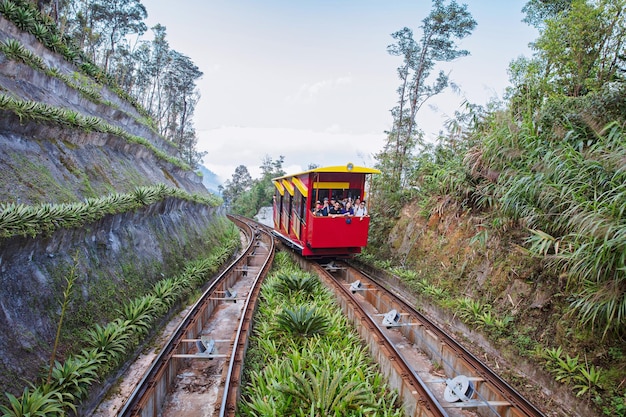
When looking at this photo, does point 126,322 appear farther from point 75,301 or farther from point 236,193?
point 236,193

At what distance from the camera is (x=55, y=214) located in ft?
17.0

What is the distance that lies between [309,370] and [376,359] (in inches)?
56.9

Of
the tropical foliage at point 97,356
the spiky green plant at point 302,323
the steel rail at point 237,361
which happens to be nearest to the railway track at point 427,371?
the spiky green plant at point 302,323

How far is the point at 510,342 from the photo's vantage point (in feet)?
18.4

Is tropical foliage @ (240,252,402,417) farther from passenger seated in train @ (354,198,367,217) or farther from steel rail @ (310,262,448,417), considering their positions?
passenger seated in train @ (354,198,367,217)

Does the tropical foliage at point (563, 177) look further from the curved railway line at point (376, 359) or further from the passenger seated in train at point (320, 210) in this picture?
the passenger seated in train at point (320, 210)

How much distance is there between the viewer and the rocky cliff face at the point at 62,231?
4266mm

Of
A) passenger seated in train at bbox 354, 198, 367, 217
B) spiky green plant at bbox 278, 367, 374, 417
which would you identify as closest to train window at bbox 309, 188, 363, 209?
passenger seated in train at bbox 354, 198, 367, 217

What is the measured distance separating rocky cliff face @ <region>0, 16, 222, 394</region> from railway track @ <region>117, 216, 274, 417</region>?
132cm

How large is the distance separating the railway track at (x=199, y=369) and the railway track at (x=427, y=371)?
7.39ft

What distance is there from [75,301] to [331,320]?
14.5 ft

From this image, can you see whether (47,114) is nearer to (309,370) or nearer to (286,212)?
(309,370)

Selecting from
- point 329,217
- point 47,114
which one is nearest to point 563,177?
point 329,217

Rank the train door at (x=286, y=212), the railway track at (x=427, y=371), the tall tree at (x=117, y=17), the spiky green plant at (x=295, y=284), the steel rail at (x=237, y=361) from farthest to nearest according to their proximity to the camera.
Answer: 1. the tall tree at (x=117, y=17)
2. the train door at (x=286, y=212)
3. the spiky green plant at (x=295, y=284)
4. the railway track at (x=427, y=371)
5. the steel rail at (x=237, y=361)
